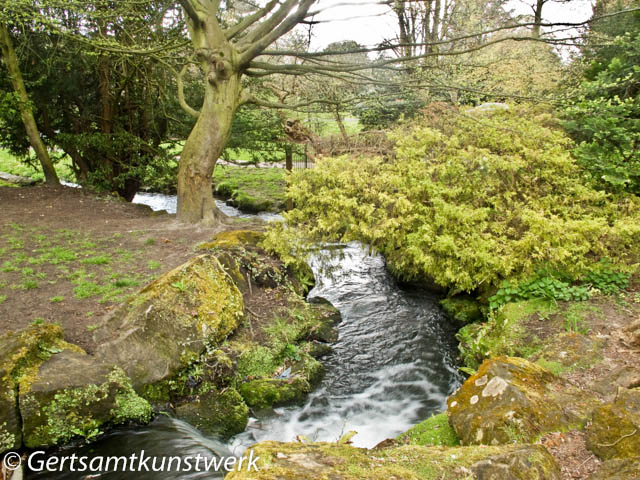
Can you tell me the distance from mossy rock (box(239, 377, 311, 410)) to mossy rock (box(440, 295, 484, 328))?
3573 mm

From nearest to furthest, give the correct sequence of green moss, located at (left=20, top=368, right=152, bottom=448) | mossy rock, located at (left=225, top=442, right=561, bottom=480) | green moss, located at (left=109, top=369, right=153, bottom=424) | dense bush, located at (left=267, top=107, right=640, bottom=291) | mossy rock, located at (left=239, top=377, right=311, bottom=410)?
mossy rock, located at (left=225, top=442, right=561, bottom=480)
green moss, located at (left=20, top=368, right=152, bottom=448)
green moss, located at (left=109, top=369, right=153, bottom=424)
mossy rock, located at (left=239, top=377, right=311, bottom=410)
dense bush, located at (left=267, top=107, right=640, bottom=291)

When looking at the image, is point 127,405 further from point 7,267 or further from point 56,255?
point 56,255

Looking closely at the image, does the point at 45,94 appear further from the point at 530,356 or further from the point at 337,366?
the point at 530,356

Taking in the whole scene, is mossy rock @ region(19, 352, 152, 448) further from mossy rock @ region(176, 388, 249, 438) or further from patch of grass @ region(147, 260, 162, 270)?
patch of grass @ region(147, 260, 162, 270)

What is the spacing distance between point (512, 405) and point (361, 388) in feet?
8.89

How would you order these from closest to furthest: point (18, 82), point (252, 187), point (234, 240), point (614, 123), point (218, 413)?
point (218, 413)
point (614, 123)
point (234, 240)
point (18, 82)
point (252, 187)

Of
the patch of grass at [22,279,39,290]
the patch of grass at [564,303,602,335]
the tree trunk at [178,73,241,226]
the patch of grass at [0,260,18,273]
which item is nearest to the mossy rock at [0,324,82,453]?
the patch of grass at [22,279,39,290]

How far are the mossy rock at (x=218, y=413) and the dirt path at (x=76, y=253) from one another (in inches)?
58.7

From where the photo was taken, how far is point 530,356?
5.45m

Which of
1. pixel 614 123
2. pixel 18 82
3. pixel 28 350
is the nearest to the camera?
pixel 28 350

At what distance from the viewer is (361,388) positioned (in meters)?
6.05

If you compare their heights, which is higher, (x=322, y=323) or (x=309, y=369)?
(x=322, y=323)

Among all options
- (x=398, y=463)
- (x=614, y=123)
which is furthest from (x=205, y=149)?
(x=398, y=463)

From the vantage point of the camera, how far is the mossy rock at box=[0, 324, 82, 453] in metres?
3.82
